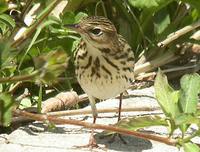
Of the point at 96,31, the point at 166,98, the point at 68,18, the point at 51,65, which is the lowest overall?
the point at 166,98

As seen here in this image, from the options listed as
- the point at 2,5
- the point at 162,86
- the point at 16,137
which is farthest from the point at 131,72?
the point at 2,5

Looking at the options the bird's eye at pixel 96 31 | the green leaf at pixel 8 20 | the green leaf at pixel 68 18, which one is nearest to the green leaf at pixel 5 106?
the green leaf at pixel 8 20

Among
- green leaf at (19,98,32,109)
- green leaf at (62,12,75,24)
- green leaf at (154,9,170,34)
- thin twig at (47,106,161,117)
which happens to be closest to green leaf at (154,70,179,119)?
thin twig at (47,106,161,117)

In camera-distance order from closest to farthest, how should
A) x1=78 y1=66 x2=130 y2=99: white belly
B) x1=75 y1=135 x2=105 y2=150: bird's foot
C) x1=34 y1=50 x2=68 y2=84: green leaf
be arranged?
x1=34 y1=50 x2=68 y2=84: green leaf < x1=75 y1=135 x2=105 y2=150: bird's foot < x1=78 y1=66 x2=130 y2=99: white belly

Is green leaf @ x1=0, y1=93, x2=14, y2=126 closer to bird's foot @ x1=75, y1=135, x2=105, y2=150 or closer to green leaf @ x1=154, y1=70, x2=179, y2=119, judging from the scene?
green leaf @ x1=154, y1=70, x2=179, y2=119

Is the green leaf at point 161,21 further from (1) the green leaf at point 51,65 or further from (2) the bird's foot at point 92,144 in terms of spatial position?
(1) the green leaf at point 51,65

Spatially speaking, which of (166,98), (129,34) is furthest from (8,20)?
(129,34)

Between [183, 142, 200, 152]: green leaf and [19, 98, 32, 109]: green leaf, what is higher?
[19, 98, 32, 109]: green leaf

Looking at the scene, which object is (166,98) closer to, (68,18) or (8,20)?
(8,20)
